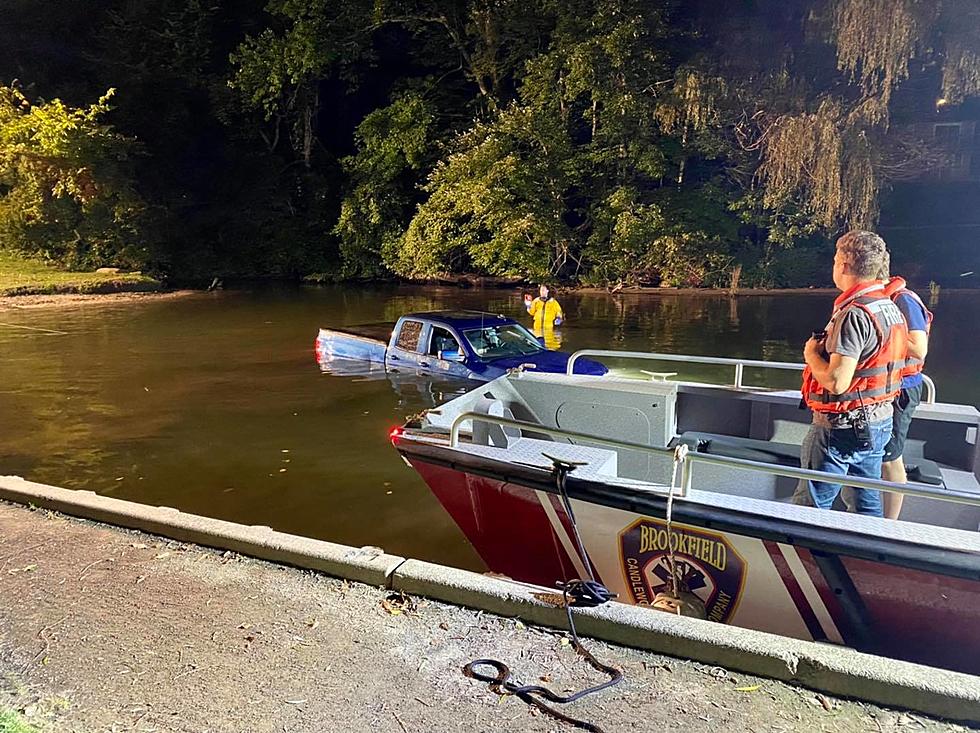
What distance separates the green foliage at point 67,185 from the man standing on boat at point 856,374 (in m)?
33.0

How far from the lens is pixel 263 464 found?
370 inches

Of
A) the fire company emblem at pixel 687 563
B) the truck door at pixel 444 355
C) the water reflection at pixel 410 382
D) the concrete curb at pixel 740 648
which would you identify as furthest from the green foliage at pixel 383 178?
the concrete curb at pixel 740 648

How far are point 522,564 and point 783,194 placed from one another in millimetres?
24962

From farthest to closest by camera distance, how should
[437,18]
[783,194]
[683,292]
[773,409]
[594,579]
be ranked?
1. [437,18]
2. [683,292]
3. [783,194]
4. [773,409]
5. [594,579]

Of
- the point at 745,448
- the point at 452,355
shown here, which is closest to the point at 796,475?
the point at 745,448

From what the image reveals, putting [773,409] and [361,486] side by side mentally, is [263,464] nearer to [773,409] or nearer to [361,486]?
[361,486]

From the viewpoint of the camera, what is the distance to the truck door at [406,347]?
1312cm

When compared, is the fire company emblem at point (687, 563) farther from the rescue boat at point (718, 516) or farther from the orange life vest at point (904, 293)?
the orange life vest at point (904, 293)

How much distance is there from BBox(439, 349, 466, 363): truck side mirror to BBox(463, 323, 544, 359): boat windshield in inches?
10.1

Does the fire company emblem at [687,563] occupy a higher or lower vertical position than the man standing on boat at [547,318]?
lower

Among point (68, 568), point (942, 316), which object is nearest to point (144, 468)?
point (68, 568)

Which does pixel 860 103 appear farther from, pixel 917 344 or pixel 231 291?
pixel 231 291

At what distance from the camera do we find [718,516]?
14.4 ft

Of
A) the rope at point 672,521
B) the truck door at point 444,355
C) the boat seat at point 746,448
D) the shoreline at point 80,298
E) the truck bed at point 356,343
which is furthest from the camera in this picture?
the shoreline at point 80,298
